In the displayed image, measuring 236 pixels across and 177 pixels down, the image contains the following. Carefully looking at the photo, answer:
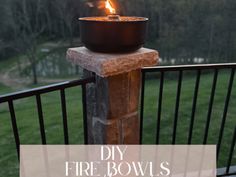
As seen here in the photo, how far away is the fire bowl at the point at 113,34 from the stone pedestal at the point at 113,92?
0.04 metres

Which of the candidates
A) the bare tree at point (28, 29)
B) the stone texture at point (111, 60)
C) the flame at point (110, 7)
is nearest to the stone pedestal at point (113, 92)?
the stone texture at point (111, 60)

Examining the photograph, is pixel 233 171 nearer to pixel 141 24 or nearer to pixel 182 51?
pixel 141 24

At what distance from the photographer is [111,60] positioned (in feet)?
3.57

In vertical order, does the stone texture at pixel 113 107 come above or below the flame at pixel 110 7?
below

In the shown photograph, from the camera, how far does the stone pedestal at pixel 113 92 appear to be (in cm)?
113

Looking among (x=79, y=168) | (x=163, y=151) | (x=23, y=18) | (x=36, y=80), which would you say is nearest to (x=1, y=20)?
(x=23, y=18)

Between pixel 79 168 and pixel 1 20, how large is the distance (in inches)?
558

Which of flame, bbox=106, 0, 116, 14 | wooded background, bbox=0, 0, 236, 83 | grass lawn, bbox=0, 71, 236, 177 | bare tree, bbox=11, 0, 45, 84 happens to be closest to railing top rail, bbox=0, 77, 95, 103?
flame, bbox=106, 0, 116, 14

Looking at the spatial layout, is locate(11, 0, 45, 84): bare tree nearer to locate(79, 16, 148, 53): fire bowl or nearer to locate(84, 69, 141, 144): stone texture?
locate(84, 69, 141, 144): stone texture

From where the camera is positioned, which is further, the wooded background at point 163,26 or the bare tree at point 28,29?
the bare tree at point 28,29

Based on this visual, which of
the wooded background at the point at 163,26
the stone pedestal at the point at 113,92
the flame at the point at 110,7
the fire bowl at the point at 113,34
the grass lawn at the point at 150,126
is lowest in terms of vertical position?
the grass lawn at the point at 150,126

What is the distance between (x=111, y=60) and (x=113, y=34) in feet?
0.37

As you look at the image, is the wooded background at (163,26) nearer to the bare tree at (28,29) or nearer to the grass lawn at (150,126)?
the bare tree at (28,29)

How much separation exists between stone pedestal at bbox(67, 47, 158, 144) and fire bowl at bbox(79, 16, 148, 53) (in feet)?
0.12
